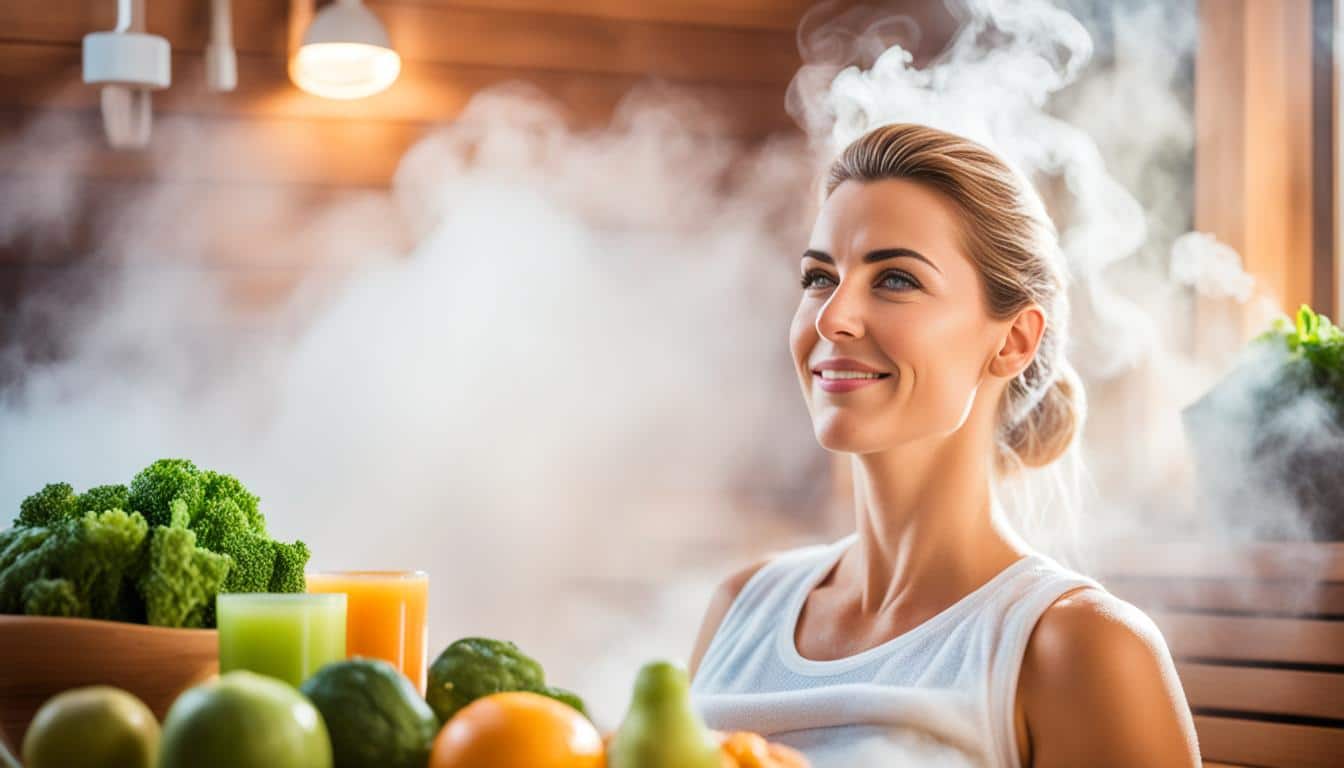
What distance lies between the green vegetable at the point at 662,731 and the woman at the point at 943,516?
0.76 m

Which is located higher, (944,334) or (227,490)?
(944,334)

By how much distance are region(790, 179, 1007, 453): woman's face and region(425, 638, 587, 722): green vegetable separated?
681mm

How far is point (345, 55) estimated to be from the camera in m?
2.79

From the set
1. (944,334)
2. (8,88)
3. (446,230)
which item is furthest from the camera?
(446,230)

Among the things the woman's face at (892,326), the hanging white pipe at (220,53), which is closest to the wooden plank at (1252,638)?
the woman's face at (892,326)

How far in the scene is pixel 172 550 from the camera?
2.63 ft

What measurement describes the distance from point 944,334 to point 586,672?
5.89ft

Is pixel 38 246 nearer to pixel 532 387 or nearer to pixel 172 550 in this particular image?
pixel 532 387

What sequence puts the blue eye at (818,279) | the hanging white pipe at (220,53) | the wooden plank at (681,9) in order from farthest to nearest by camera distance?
1. the wooden plank at (681,9)
2. the hanging white pipe at (220,53)
3. the blue eye at (818,279)

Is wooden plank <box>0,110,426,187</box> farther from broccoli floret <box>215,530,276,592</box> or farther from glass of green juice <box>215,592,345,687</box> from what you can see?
glass of green juice <box>215,592,345,687</box>

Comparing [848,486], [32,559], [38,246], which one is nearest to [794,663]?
[32,559]

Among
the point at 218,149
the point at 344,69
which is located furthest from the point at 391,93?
the point at 218,149

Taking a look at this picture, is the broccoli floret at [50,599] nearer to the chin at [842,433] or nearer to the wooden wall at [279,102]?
the chin at [842,433]

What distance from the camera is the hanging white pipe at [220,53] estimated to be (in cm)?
276
